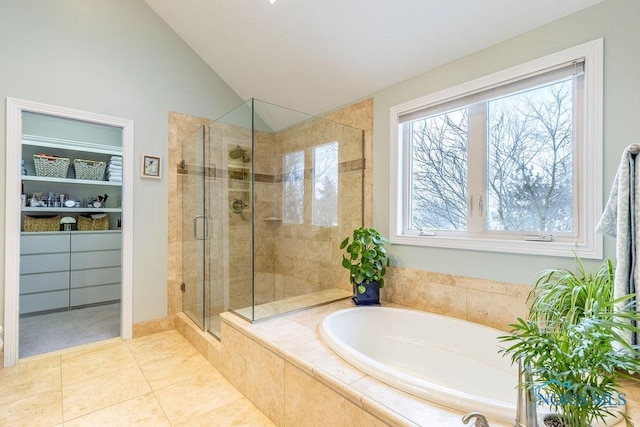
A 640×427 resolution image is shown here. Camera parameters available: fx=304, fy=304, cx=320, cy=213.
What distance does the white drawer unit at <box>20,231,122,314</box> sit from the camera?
3338mm

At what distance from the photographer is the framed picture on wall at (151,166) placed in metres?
2.79

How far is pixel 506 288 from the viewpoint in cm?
182

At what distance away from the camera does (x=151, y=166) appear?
9.28 ft

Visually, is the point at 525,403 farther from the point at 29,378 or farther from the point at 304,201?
the point at 29,378

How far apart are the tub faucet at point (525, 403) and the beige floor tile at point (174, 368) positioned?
1.96 m

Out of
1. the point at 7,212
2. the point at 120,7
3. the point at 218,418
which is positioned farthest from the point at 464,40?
the point at 7,212

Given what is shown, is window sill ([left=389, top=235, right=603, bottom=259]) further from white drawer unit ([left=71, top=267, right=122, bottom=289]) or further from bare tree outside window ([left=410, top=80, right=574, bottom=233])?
white drawer unit ([left=71, top=267, right=122, bottom=289])

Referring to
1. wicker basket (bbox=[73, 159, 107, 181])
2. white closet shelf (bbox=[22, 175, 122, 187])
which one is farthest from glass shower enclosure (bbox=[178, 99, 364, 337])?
wicker basket (bbox=[73, 159, 107, 181])

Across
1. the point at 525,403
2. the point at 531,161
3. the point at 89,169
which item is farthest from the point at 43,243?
the point at 531,161

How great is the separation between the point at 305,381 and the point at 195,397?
36.1 inches

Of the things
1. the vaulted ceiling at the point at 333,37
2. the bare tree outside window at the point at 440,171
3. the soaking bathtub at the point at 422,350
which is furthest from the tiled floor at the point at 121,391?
the vaulted ceiling at the point at 333,37

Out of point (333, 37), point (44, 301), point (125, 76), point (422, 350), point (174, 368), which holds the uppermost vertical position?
point (333, 37)

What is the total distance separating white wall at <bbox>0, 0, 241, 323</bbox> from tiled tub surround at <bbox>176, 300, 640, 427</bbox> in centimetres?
122

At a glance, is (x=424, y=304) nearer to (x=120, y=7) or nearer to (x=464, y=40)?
(x=464, y=40)
